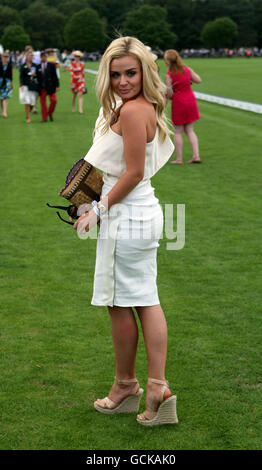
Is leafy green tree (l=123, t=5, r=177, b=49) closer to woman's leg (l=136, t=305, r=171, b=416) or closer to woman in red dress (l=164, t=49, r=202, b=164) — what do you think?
woman in red dress (l=164, t=49, r=202, b=164)

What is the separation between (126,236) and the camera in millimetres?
3639

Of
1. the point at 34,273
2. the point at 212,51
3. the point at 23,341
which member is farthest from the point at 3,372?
the point at 212,51

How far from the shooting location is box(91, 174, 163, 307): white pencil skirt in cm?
364

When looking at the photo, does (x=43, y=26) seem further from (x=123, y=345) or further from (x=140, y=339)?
(x=123, y=345)

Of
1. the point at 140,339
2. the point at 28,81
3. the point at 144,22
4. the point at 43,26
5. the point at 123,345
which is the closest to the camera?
the point at 123,345

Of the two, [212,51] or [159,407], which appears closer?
[159,407]

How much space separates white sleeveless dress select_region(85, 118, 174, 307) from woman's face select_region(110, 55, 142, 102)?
21cm

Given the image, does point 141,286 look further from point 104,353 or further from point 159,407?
point 104,353

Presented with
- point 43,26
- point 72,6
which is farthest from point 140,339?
point 72,6

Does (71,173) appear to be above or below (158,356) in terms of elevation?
above

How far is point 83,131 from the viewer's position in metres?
17.4

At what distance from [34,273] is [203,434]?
3.21 meters

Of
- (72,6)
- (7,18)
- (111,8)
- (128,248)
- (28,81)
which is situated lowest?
(28,81)

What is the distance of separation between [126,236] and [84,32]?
127208mm
